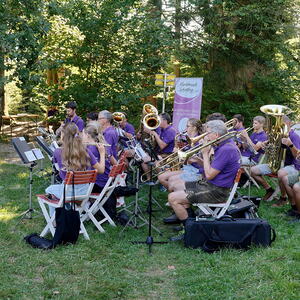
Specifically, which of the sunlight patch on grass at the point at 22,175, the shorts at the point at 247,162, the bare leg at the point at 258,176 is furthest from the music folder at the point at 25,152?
the bare leg at the point at 258,176

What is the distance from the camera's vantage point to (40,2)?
30.8 ft

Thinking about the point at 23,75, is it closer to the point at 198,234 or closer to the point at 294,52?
the point at 198,234

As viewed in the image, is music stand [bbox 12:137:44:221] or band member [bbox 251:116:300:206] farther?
band member [bbox 251:116:300:206]

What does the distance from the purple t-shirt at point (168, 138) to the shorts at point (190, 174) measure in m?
1.05

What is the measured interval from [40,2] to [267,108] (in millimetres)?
5541

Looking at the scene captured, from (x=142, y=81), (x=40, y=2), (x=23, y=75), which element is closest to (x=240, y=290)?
(x=23, y=75)

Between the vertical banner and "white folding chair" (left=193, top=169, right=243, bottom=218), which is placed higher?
the vertical banner

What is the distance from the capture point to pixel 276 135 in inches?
272

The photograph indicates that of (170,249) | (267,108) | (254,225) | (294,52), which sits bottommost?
(170,249)

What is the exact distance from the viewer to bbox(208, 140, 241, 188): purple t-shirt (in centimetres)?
529

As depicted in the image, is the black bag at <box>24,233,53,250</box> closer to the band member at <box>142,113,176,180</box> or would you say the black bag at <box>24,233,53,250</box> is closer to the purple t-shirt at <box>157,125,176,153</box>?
the band member at <box>142,113,176,180</box>

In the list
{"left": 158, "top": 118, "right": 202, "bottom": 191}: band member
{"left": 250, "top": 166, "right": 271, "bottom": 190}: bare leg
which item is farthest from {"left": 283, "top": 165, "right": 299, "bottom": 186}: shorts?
{"left": 158, "top": 118, "right": 202, "bottom": 191}: band member

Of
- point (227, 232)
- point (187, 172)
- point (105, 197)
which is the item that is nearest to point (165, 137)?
point (187, 172)

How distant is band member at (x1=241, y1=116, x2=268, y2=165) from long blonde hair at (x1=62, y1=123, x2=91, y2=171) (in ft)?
11.3
